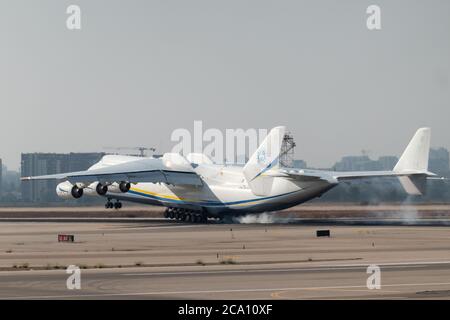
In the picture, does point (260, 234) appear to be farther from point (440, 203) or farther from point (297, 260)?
point (440, 203)

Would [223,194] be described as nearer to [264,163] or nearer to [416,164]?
[264,163]

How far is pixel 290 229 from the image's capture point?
72.7 m

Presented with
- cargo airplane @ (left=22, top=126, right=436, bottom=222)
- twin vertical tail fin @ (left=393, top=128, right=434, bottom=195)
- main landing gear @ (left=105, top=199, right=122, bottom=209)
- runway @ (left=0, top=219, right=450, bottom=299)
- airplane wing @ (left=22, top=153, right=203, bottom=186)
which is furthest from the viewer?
main landing gear @ (left=105, top=199, right=122, bottom=209)

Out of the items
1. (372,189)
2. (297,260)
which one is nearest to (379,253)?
(297,260)

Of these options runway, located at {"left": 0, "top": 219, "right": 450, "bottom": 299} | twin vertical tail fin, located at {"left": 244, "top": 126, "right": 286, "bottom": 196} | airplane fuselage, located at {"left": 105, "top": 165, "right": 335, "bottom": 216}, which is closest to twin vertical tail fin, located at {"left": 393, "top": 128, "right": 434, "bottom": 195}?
runway, located at {"left": 0, "top": 219, "right": 450, "bottom": 299}

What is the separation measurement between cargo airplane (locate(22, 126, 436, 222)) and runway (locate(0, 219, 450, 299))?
656 centimetres

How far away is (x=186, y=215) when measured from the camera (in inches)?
3536

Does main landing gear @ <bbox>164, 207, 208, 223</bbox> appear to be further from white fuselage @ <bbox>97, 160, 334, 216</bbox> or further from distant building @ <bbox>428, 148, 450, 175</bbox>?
distant building @ <bbox>428, 148, 450, 175</bbox>

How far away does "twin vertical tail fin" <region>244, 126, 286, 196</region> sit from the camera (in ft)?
264

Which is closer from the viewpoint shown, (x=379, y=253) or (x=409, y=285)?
(x=409, y=285)
